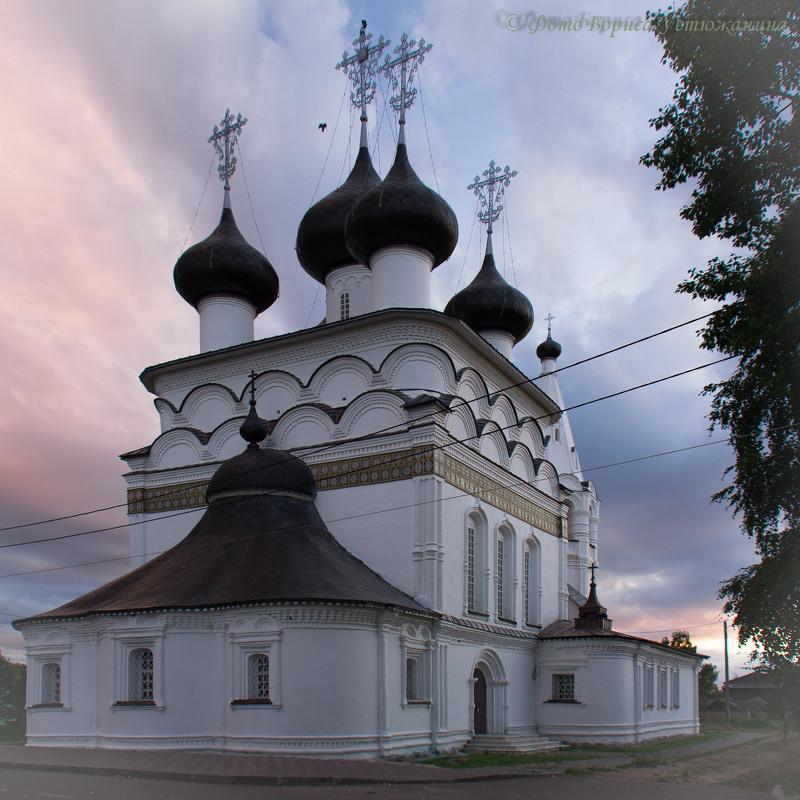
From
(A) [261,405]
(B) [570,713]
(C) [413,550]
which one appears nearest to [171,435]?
(A) [261,405]

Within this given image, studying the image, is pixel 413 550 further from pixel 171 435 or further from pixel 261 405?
pixel 171 435

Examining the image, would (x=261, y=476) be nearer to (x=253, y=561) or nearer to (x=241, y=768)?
(x=253, y=561)

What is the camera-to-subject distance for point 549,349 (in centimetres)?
2569

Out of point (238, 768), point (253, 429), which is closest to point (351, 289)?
point (253, 429)

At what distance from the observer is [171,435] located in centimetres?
1688

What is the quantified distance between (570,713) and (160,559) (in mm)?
8222

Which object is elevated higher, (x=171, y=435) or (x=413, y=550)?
(x=171, y=435)

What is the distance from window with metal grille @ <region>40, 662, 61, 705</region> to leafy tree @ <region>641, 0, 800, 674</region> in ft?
32.0

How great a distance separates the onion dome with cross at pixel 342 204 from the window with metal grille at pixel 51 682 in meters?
9.46

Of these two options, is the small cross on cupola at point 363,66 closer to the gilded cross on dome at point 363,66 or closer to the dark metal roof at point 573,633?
the gilded cross on dome at point 363,66

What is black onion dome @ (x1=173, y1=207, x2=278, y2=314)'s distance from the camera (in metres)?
18.3

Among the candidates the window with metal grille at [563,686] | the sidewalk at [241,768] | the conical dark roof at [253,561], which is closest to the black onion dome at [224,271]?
the conical dark roof at [253,561]

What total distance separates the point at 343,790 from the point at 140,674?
4.56 meters

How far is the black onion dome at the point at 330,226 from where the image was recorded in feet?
59.6
